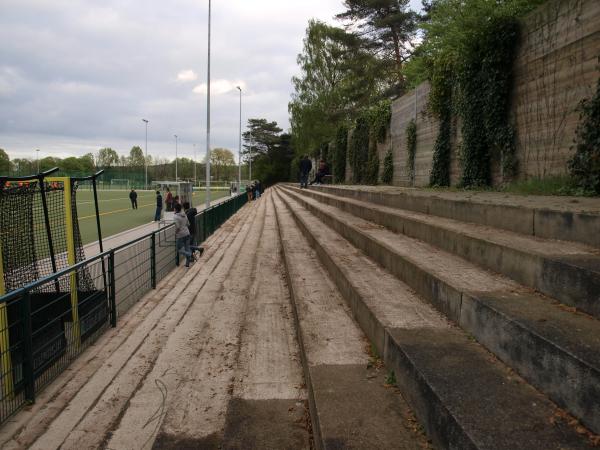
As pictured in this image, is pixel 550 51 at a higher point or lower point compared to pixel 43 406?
higher

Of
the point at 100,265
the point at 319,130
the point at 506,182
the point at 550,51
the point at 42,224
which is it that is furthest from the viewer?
the point at 319,130

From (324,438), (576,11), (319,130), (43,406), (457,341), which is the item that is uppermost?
(319,130)

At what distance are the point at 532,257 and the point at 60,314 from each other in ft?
14.7

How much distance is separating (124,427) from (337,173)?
81.8 ft

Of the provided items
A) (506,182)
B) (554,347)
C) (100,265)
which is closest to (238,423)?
(554,347)

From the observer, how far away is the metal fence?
3340 millimetres

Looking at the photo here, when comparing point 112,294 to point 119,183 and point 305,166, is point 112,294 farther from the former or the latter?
point 119,183

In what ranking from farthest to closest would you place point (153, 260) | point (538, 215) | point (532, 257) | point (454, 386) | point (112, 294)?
point (153, 260) < point (112, 294) < point (538, 215) < point (532, 257) < point (454, 386)

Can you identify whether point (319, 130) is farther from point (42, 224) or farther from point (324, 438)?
point (324, 438)

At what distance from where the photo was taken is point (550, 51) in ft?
19.9

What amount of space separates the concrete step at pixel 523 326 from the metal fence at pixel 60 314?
338cm

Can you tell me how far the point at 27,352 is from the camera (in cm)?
345

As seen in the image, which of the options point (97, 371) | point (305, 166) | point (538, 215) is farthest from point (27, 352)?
point (305, 166)

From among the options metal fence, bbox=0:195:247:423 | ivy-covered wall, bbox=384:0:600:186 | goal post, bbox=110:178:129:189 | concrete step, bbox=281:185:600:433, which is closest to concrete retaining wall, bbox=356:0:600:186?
ivy-covered wall, bbox=384:0:600:186
